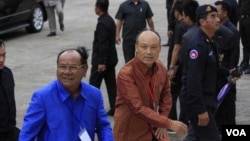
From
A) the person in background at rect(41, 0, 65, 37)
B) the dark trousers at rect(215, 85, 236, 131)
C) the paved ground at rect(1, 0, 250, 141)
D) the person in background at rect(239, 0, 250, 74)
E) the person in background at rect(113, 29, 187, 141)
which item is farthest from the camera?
the person in background at rect(41, 0, 65, 37)

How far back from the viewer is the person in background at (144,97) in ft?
17.5

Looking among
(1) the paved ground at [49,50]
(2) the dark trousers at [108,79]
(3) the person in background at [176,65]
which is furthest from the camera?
(1) the paved ground at [49,50]

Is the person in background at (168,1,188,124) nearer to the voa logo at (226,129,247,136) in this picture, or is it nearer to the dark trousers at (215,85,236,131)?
the dark trousers at (215,85,236,131)

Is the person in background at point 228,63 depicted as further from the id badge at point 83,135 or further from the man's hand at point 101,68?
the id badge at point 83,135

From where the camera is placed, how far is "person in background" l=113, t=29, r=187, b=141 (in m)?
5.33

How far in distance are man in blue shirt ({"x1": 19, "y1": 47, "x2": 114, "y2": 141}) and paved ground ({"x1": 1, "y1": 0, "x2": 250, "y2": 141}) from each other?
13.7 ft

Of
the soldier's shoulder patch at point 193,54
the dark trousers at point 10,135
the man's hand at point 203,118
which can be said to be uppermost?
the soldier's shoulder patch at point 193,54

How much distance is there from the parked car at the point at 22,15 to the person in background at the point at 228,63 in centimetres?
826

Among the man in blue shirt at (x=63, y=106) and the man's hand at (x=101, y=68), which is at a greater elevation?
the man in blue shirt at (x=63, y=106)

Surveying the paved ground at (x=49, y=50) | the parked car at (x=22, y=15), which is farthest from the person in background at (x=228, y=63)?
the parked car at (x=22, y=15)

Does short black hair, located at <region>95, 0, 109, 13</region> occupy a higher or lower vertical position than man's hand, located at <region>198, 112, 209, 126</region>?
higher

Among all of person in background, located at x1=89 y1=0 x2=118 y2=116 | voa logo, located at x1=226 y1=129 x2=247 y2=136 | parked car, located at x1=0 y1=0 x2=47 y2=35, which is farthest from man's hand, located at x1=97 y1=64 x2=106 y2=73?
parked car, located at x1=0 y1=0 x2=47 y2=35

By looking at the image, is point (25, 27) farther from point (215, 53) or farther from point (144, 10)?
point (215, 53)

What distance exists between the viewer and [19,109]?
1021 cm
